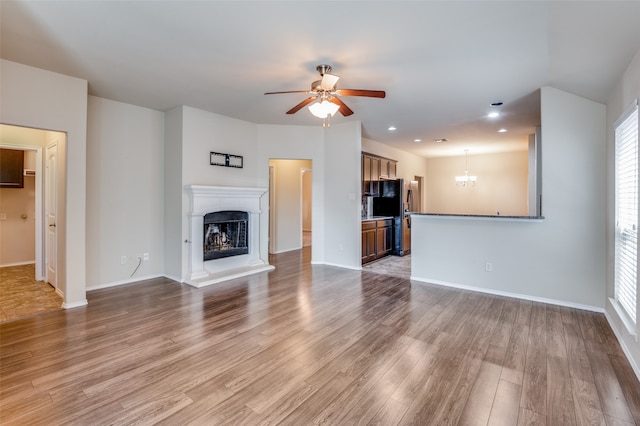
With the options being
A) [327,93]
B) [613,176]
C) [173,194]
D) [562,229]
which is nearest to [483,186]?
[562,229]

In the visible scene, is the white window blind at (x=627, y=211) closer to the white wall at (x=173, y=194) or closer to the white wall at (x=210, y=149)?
the white wall at (x=210, y=149)

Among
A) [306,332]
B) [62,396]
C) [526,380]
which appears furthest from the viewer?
[306,332]

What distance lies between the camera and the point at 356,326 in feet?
10.3

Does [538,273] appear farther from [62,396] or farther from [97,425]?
[62,396]

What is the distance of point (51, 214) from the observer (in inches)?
172

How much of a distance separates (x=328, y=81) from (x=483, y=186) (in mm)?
7801

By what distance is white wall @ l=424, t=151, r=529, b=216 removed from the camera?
8.62m

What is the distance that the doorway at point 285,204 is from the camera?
24.6 feet

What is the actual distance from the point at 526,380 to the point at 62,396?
3.21m

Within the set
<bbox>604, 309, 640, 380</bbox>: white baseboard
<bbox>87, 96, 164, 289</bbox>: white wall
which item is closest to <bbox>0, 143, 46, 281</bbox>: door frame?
<bbox>87, 96, 164, 289</bbox>: white wall

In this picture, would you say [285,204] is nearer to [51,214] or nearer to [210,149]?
[210,149]

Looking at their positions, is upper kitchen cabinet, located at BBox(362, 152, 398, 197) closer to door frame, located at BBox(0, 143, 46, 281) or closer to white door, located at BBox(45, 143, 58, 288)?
white door, located at BBox(45, 143, 58, 288)

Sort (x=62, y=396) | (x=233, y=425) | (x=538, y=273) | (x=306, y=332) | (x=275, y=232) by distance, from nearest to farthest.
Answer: (x=233, y=425) → (x=62, y=396) → (x=306, y=332) → (x=538, y=273) → (x=275, y=232)

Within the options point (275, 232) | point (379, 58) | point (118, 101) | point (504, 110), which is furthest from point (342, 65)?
point (275, 232)
